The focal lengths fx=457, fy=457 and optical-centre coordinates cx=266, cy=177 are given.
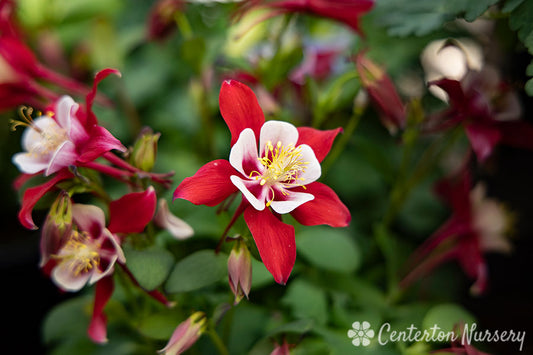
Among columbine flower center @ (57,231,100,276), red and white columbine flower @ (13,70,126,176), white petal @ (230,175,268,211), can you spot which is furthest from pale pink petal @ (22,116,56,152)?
white petal @ (230,175,268,211)

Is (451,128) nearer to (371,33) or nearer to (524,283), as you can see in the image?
(371,33)

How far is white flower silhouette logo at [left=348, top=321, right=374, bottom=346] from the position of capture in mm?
491

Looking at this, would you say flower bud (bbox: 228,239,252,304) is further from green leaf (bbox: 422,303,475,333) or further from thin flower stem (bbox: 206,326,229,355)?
green leaf (bbox: 422,303,475,333)

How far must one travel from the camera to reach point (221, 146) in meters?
0.83

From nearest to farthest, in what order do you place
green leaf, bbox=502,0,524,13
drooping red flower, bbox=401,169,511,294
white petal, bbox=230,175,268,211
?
white petal, bbox=230,175,268,211 → green leaf, bbox=502,0,524,13 → drooping red flower, bbox=401,169,511,294

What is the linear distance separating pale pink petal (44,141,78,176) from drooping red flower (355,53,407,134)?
345mm

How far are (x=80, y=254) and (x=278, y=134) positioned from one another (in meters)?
0.23

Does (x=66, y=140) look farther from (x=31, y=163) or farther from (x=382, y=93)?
(x=382, y=93)

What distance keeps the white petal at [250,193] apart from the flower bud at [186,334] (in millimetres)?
129

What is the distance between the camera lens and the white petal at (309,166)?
1.34 ft

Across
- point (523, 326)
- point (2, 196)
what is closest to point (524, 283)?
point (523, 326)

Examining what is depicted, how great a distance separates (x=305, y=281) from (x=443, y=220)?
1.27ft

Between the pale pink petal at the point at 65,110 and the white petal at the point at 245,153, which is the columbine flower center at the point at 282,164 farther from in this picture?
the pale pink petal at the point at 65,110

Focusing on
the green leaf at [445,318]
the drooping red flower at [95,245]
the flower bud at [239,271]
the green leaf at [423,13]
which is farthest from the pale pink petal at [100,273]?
the green leaf at [423,13]
